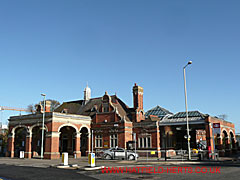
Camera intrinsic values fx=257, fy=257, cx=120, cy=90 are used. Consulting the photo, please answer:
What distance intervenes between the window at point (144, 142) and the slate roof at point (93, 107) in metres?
4.20

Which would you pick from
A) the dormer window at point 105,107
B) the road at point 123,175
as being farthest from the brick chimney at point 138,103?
the road at point 123,175

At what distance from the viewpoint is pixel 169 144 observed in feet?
141

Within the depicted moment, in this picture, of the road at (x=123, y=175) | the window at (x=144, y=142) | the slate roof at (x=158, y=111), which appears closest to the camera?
the road at (x=123, y=175)

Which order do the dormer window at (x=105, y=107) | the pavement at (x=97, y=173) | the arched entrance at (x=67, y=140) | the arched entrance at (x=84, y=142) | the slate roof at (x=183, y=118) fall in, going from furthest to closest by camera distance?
the arched entrance at (x=67, y=140) < the dormer window at (x=105, y=107) < the arched entrance at (x=84, y=142) < the slate roof at (x=183, y=118) < the pavement at (x=97, y=173)

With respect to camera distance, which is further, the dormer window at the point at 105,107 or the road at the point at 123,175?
the dormer window at the point at 105,107

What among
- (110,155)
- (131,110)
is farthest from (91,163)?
(131,110)

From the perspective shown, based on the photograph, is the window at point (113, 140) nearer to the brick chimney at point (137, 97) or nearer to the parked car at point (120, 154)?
the brick chimney at point (137, 97)

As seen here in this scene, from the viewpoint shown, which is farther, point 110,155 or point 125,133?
point 125,133

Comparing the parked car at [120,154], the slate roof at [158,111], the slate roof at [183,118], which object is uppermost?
the slate roof at [158,111]

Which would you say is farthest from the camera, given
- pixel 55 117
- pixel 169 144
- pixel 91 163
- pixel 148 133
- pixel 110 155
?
pixel 169 144

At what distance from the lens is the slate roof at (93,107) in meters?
43.3

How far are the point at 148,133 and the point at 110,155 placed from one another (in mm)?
9688

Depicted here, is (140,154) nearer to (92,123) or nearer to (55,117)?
(92,123)

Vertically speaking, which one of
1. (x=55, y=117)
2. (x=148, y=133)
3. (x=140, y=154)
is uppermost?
(x=55, y=117)
